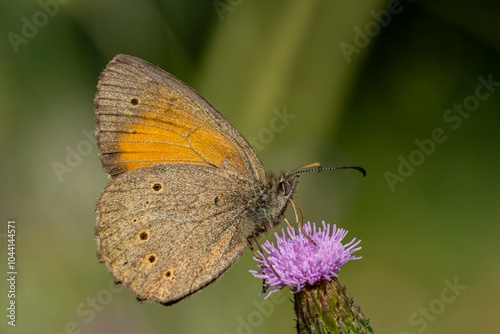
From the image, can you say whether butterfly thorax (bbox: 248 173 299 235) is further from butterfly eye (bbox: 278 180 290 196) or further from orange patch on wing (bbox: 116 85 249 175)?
orange patch on wing (bbox: 116 85 249 175)

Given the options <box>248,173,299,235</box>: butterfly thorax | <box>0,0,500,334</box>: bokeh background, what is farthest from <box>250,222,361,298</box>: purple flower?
<box>0,0,500,334</box>: bokeh background

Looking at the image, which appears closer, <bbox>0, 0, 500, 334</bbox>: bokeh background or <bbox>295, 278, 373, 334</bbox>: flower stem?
<bbox>295, 278, 373, 334</bbox>: flower stem

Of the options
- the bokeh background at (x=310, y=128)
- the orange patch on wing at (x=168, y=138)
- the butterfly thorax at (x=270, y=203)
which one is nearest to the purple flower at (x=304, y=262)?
the butterfly thorax at (x=270, y=203)

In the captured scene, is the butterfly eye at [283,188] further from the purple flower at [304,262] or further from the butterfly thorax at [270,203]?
the purple flower at [304,262]

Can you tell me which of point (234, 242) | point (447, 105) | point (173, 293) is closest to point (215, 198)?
point (234, 242)

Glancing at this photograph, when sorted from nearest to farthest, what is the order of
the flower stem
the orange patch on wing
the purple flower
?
the flower stem, the purple flower, the orange patch on wing

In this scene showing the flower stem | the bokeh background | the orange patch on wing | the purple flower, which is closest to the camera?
the flower stem

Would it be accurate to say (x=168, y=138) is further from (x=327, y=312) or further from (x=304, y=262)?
(x=327, y=312)

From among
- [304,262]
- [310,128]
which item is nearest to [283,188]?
[304,262]
